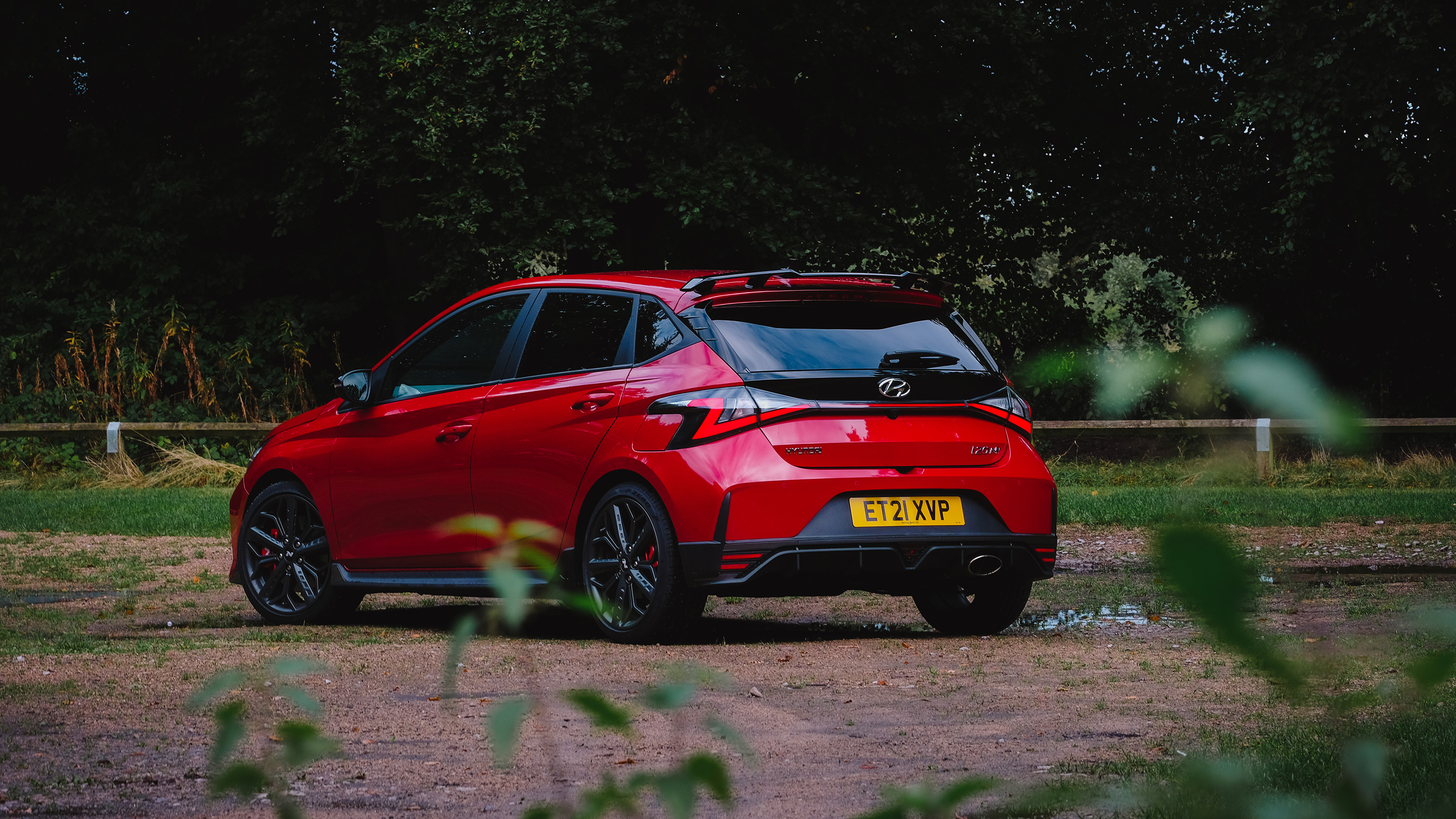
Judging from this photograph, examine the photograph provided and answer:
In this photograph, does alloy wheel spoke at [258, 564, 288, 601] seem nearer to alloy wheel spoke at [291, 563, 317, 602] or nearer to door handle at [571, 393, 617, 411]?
alloy wheel spoke at [291, 563, 317, 602]

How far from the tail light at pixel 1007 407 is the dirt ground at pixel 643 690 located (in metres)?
0.96

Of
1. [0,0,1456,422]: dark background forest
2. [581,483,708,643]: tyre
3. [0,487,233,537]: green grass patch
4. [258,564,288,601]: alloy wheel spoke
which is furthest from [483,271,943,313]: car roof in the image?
[0,0,1456,422]: dark background forest

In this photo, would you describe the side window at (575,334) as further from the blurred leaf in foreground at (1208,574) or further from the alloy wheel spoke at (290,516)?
the blurred leaf in foreground at (1208,574)

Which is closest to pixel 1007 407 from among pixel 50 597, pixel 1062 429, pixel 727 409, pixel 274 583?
pixel 727 409

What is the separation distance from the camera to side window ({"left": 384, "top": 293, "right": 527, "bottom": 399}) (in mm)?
7625

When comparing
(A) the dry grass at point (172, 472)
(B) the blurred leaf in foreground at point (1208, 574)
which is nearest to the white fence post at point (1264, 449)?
(A) the dry grass at point (172, 472)

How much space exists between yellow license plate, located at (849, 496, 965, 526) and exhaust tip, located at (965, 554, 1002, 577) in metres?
0.16

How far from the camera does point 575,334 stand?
288 inches

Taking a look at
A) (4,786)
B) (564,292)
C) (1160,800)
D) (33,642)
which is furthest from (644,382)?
(1160,800)

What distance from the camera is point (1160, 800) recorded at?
1.39 m

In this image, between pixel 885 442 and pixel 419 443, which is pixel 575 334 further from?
pixel 885 442

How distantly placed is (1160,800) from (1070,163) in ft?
71.3

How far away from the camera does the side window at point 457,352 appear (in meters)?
7.62

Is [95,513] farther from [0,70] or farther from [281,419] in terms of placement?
[0,70]
